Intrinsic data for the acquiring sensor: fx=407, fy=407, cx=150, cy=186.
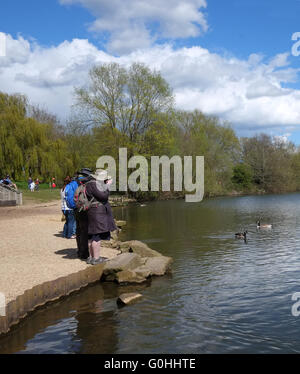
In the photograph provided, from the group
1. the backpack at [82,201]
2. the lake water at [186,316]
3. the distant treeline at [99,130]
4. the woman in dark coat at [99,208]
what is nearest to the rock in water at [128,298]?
the lake water at [186,316]

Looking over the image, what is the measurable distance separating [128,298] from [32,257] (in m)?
4.10

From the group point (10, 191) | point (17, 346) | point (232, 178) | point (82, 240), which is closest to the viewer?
point (17, 346)

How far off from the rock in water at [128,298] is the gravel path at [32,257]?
5.48ft

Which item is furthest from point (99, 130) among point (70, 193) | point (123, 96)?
point (70, 193)

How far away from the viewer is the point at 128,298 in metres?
9.30

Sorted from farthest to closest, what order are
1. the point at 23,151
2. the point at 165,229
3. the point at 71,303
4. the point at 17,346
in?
A: the point at 23,151 < the point at 165,229 < the point at 71,303 < the point at 17,346

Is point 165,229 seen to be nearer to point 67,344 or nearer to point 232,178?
point 67,344

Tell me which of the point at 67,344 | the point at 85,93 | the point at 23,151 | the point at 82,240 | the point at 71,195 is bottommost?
the point at 67,344

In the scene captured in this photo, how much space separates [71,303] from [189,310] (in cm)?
268

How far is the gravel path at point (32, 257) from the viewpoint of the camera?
9359 mm

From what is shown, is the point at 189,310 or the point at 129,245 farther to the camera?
the point at 129,245

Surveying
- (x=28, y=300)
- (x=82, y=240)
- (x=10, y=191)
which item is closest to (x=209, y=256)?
(x=82, y=240)

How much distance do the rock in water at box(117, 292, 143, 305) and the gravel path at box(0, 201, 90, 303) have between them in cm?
167

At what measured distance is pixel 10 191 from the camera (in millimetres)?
33188
